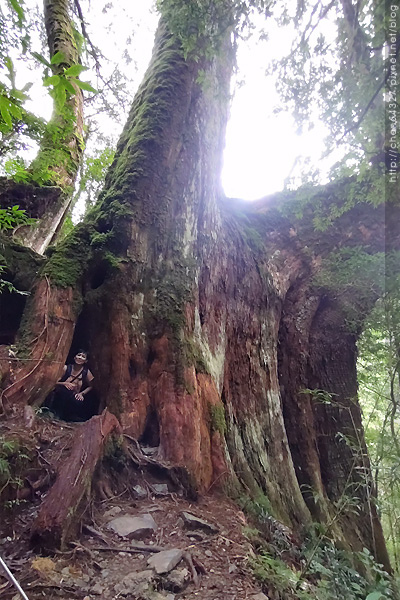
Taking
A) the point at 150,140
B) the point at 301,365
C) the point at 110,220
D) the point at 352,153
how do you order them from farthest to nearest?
the point at 301,365 → the point at 150,140 → the point at 110,220 → the point at 352,153

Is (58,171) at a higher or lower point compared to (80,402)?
higher

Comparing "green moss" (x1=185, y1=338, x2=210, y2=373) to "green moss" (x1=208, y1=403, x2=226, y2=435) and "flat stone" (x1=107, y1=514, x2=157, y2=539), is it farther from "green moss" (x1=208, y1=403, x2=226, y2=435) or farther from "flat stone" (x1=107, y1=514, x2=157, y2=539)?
"flat stone" (x1=107, y1=514, x2=157, y2=539)

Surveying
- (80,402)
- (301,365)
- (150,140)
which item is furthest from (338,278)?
(80,402)

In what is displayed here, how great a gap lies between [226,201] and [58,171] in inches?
127

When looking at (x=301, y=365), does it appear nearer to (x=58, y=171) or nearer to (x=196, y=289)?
(x=196, y=289)

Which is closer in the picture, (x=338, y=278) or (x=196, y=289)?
(x=196, y=289)

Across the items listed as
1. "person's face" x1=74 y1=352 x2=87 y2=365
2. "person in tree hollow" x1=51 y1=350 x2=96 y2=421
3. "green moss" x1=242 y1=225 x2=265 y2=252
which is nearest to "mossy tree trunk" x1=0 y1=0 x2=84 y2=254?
"person's face" x1=74 y1=352 x2=87 y2=365

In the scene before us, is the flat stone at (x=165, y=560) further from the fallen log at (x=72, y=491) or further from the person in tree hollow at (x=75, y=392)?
the person in tree hollow at (x=75, y=392)

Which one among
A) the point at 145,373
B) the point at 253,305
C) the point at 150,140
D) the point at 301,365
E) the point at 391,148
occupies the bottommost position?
the point at 145,373

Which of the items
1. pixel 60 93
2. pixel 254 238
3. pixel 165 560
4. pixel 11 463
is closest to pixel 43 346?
pixel 11 463

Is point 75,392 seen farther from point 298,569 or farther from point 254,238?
point 254,238

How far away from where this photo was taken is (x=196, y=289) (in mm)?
5039

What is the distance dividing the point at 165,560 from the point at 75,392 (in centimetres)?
218

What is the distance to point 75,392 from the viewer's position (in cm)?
423
